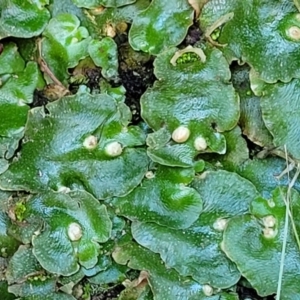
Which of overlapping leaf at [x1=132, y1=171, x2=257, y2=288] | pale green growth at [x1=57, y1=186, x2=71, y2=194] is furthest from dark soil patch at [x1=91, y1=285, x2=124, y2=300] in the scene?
pale green growth at [x1=57, y1=186, x2=71, y2=194]

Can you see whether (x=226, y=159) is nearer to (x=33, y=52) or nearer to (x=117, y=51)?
(x=117, y=51)

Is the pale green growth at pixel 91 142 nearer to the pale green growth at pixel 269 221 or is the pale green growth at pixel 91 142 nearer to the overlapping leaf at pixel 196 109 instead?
the overlapping leaf at pixel 196 109

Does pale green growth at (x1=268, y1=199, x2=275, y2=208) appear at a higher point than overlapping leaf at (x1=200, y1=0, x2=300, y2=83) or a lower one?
lower

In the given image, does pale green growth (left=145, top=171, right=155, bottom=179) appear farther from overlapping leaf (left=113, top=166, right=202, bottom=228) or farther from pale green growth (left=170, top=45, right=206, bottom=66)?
pale green growth (left=170, top=45, right=206, bottom=66)

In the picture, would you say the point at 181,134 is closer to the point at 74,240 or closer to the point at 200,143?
the point at 200,143

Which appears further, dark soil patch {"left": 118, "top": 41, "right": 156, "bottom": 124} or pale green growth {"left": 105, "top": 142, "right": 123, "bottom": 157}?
dark soil patch {"left": 118, "top": 41, "right": 156, "bottom": 124}

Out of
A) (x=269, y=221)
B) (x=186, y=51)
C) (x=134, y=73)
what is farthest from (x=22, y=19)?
(x=269, y=221)

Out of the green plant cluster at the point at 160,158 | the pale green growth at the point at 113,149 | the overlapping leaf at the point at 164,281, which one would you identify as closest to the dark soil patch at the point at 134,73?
the green plant cluster at the point at 160,158
